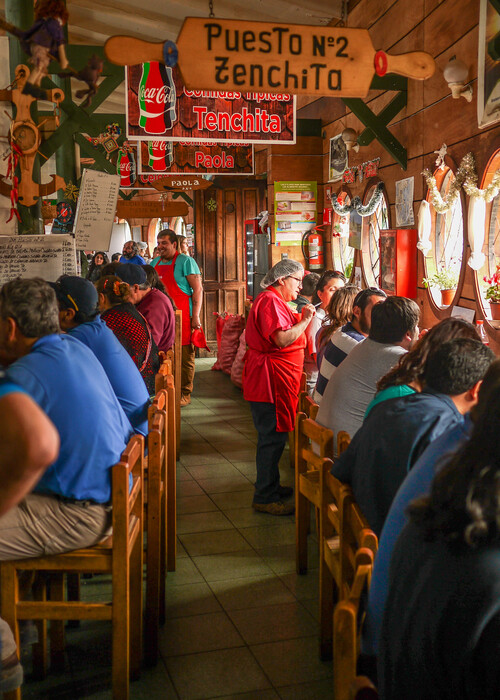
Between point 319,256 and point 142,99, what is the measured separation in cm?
323

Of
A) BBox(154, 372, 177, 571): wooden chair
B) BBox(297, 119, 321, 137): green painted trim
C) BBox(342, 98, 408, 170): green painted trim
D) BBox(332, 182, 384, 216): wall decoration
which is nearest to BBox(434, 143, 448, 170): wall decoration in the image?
BBox(342, 98, 408, 170): green painted trim

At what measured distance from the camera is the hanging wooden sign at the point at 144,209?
9.73 metres

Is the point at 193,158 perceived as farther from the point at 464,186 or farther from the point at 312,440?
the point at 312,440

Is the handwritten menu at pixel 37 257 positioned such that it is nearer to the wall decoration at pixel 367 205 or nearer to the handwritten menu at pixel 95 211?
the handwritten menu at pixel 95 211

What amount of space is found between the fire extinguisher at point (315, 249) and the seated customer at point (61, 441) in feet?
20.3

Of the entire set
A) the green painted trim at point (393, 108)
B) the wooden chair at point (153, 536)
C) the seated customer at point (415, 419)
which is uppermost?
the green painted trim at point (393, 108)

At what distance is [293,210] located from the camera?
8.47 meters

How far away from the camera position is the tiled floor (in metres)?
2.63

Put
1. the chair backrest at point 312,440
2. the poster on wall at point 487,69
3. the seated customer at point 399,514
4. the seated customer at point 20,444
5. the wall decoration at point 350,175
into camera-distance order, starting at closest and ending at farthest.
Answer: the seated customer at point 399,514, the seated customer at point 20,444, the chair backrest at point 312,440, the poster on wall at point 487,69, the wall decoration at point 350,175

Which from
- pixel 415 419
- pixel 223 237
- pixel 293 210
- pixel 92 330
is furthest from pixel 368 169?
pixel 223 237

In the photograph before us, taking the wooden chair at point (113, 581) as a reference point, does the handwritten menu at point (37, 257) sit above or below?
above

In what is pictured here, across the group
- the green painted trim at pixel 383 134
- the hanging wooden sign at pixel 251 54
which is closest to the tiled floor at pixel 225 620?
the hanging wooden sign at pixel 251 54

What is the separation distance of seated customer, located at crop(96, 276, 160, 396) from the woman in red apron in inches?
26.8

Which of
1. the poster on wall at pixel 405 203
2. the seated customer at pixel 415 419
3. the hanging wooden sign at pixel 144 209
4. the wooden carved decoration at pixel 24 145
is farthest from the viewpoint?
the hanging wooden sign at pixel 144 209
